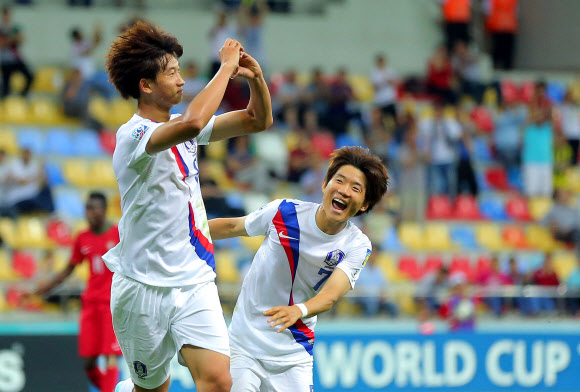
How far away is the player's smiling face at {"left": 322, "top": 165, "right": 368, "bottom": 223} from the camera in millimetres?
5340

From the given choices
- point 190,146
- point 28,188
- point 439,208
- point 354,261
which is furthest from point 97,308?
point 439,208

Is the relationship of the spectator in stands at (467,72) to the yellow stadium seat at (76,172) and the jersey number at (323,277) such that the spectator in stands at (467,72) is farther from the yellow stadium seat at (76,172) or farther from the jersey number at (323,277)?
the jersey number at (323,277)

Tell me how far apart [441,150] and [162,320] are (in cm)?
1055

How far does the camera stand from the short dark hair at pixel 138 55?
4.81m

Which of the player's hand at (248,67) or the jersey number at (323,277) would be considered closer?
the player's hand at (248,67)

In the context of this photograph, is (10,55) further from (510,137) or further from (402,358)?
(510,137)

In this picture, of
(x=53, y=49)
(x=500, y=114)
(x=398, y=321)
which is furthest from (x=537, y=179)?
(x=53, y=49)

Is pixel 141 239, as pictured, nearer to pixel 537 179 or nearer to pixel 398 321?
pixel 398 321

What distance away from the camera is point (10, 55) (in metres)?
14.7

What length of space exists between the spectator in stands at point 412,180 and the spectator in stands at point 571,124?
316cm

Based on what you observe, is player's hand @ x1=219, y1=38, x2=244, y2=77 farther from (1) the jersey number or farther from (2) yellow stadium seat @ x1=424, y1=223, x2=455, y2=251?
(2) yellow stadium seat @ x1=424, y1=223, x2=455, y2=251

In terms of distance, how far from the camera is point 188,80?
46.9ft

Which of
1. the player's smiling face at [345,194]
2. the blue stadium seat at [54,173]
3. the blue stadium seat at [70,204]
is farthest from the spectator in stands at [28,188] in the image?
the player's smiling face at [345,194]

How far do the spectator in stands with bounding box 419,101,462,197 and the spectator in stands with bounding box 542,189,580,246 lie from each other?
5.15ft
